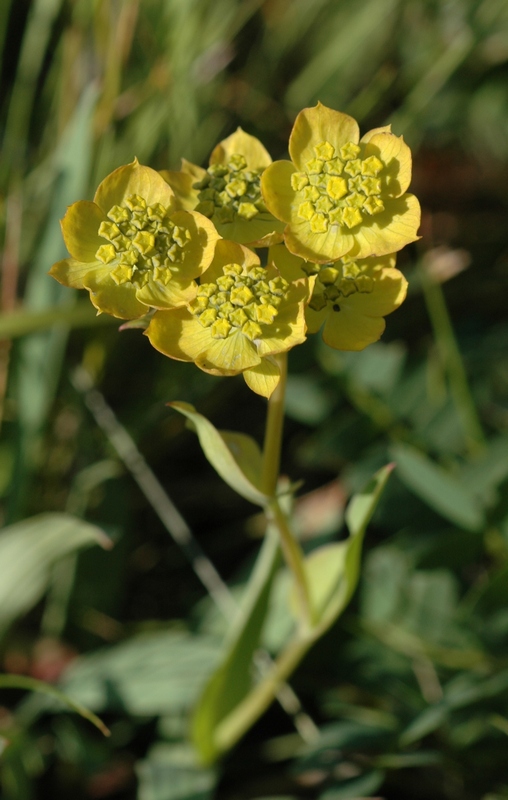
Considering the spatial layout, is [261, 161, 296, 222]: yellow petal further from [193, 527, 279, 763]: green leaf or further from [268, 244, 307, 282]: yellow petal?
[193, 527, 279, 763]: green leaf

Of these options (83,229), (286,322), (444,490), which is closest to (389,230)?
(286,322)

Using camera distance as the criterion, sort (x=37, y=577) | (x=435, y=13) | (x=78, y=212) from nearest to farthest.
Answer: (x=78, y=212)
(x=37, y=577)
(x=435, y=13)

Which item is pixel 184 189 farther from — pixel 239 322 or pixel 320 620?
pixel 320 620

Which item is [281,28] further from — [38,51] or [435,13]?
[38,51]

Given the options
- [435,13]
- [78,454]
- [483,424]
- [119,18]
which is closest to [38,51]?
[119,18]

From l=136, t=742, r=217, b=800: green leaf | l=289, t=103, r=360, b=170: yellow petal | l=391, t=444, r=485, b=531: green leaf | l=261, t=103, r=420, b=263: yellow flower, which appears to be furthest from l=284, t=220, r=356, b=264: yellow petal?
l=136, t=742, r=217, b=800: green leaf
